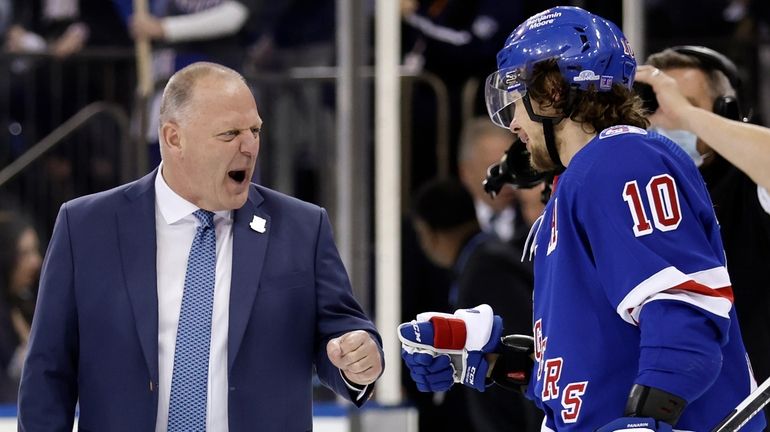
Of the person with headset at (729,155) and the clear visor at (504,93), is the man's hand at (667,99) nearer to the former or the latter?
the person with headset at (729,155)

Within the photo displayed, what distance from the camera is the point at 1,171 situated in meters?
7.34

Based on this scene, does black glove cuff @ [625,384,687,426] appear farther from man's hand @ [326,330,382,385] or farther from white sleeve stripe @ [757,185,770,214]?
white sleeve stripe @ [757,185,770,214]

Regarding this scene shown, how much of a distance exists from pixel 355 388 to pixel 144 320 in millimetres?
514

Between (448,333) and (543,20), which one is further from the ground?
(543,20)

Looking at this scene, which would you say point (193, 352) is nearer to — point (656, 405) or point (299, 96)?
point (656, 405)

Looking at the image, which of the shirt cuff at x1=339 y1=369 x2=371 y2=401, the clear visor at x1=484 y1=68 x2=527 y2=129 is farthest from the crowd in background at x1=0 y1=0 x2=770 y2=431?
the clear visor at x1=484 y1=68 x2=527 y2=129

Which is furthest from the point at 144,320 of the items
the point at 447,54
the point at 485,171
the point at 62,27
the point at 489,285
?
the point at 62,27

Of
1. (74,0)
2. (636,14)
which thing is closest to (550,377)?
(636,14)

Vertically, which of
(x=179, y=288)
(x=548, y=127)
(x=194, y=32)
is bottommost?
(x=179, y=288)

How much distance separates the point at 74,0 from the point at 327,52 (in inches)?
56.5

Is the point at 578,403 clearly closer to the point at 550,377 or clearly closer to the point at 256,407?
the point at 550,377

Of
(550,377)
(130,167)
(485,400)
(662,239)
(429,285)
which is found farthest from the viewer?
(130,167)

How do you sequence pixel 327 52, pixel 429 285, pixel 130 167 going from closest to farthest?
pixel 429 285
pixel 130 167
pixel 327 52

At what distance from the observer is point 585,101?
8.56 feet
